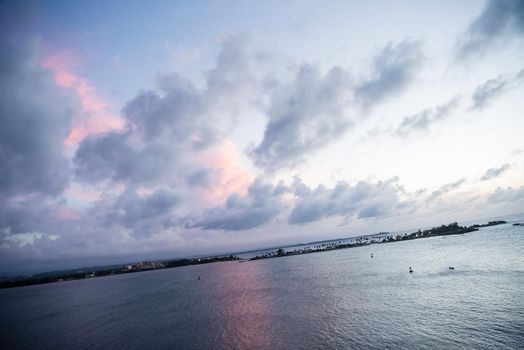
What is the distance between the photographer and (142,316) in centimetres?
6400

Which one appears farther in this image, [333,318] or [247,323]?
[247,323]

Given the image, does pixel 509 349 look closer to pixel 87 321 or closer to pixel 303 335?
pixel 303 335

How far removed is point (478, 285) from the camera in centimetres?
5338

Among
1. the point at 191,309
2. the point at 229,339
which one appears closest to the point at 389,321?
the point at 229,339

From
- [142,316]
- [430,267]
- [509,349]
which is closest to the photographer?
[509,349]

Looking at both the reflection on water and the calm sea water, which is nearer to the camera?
the calm sea water

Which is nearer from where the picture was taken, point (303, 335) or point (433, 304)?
point (303, 335)

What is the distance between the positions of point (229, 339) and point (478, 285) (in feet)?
167

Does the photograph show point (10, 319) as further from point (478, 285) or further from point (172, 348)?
point (478, 285)

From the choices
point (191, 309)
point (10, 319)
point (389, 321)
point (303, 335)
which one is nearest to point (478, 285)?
point (389, 321)

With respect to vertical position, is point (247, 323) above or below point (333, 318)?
below

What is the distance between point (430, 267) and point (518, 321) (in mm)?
51912

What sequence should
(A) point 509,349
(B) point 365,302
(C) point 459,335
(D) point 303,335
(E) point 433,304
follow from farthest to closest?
(B) point 365,302 < (E) point 433,304 < (D) point 303,335 < (C) point 459,335 < (A) point 509,349

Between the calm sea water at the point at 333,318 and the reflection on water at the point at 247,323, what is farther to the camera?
the reflection on water at the point at 247,323
